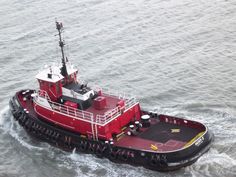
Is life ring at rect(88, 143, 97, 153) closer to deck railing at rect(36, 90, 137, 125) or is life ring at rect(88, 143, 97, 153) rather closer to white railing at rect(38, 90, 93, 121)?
deck railing at rect(36, 90, 137, 125)

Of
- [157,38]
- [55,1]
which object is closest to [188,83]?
[157,38]

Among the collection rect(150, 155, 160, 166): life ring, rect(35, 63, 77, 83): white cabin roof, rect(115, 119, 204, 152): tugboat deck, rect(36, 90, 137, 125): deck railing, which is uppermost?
rect(35, 63, 77, 83): white cabin roof

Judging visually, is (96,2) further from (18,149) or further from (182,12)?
(18,149)

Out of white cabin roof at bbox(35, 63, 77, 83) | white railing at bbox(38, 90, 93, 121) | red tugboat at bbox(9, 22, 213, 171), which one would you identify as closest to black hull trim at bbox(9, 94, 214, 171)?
red tugboat at bbox(9, 22, 213, 171)

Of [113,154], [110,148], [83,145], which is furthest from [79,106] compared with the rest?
[113,154]

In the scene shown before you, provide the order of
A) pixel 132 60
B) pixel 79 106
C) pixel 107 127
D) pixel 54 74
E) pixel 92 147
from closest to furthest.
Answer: pixel 107 127
pixel 92 147
pixel 79 106
pixel 54 74
pixel 132 60

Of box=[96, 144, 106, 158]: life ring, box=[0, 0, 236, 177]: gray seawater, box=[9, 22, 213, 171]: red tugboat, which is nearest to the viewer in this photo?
box=[9, 22, 213, 171]: red tugboat

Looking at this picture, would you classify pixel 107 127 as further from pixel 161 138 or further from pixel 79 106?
pixel 161 138
